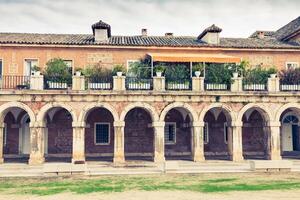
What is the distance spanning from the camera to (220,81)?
858 inches

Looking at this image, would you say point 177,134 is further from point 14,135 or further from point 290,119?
point 14,135

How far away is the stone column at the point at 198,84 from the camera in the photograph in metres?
21.3

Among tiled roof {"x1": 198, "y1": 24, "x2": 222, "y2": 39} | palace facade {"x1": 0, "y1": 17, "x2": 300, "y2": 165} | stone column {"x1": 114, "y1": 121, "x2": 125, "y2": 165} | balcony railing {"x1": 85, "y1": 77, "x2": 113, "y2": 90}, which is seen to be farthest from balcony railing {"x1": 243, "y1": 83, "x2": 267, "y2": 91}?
balcony railing {"x1": 85, "y1": 77, "x2": 113, "y2": 90}

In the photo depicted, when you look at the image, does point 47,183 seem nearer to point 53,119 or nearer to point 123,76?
point 123,76

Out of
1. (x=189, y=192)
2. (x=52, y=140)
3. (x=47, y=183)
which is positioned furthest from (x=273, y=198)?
(x=52, y=140)

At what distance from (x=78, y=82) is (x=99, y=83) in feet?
4.35

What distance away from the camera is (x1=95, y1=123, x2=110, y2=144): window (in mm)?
24719

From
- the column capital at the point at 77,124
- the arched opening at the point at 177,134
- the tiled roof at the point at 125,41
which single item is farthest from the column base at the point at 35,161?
the arched opening at the point at 177,134

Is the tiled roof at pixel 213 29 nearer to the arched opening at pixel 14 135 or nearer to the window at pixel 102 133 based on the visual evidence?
the window at pixel 102 133

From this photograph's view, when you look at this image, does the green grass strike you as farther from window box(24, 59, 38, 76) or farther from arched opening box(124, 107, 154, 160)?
window box(24, 59, 38, 76)

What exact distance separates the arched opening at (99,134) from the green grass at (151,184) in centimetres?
875

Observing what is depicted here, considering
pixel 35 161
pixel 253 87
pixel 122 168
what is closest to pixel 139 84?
pixel 122 168

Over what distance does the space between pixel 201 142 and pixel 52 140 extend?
36.1ft

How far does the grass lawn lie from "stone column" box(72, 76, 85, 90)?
22.1 ft
